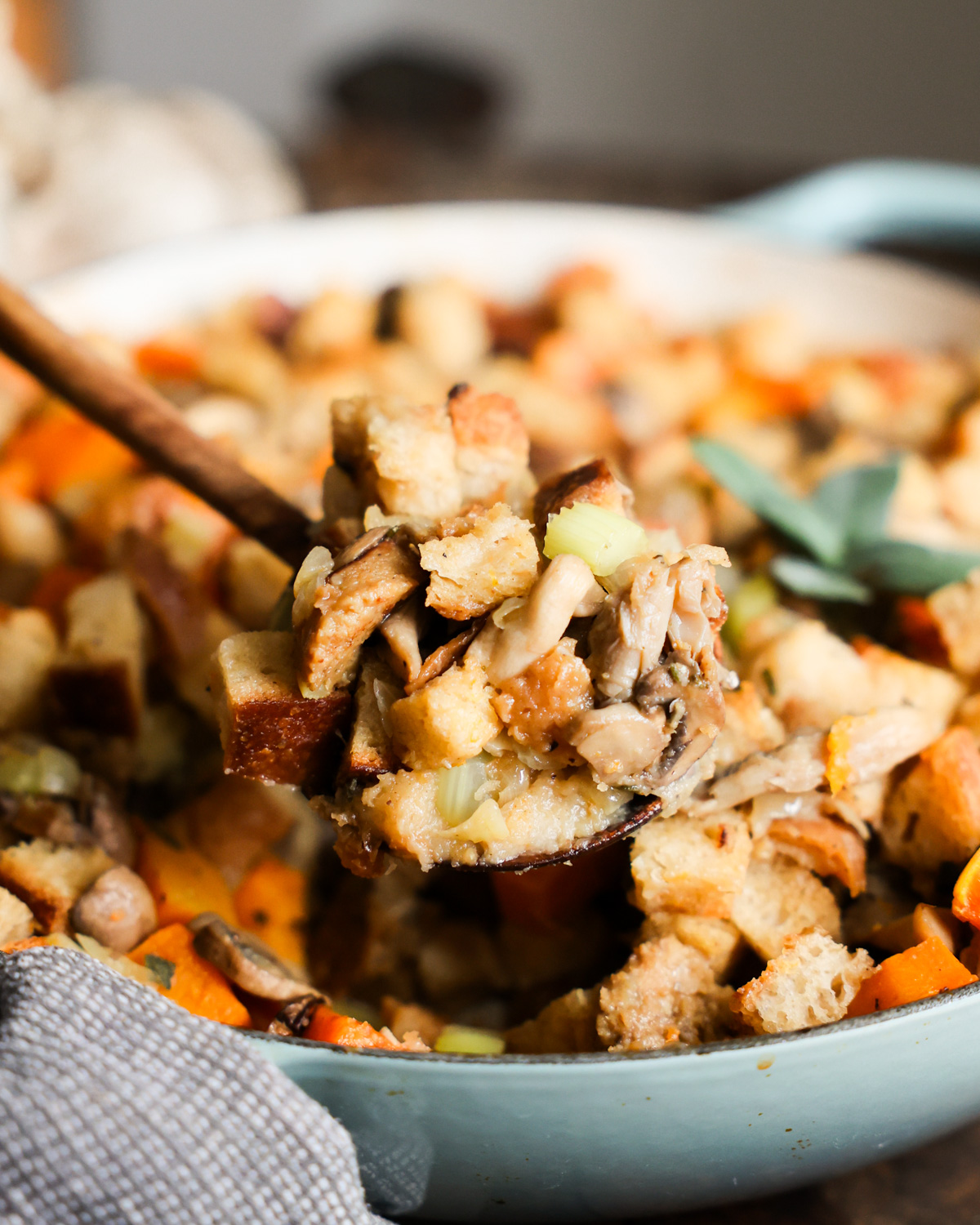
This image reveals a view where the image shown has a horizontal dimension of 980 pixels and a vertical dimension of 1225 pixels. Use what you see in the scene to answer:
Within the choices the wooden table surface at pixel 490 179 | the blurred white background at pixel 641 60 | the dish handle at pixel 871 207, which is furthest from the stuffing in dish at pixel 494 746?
the blurred white background at pixel 641 60

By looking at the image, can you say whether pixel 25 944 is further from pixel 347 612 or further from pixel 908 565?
pixel 908 565

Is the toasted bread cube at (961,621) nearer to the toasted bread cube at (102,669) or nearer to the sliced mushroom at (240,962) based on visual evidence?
the sliced mushroom at (240,962)

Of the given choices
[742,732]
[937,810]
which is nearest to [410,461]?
[742,732]

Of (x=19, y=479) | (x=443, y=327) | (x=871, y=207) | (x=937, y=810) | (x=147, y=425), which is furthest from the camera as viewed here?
(x=871, y=207)

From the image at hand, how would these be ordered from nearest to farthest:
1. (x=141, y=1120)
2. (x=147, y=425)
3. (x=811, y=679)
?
(x=141, y=1120)
(x=811, y=679)
(x=147, y=425)

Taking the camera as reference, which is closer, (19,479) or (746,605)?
(746,605)

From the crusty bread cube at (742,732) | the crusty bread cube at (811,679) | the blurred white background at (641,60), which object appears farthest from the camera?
the blurred white background at (641,60)

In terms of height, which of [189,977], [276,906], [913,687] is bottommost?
[276,906]
